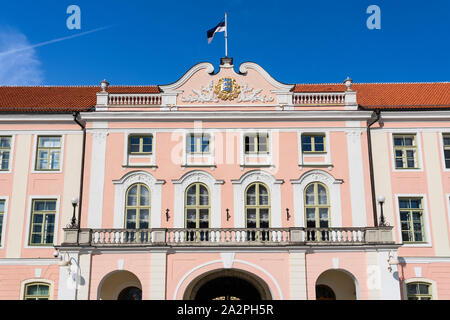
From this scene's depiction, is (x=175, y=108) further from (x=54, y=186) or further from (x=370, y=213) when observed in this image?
(x=370, y=213)

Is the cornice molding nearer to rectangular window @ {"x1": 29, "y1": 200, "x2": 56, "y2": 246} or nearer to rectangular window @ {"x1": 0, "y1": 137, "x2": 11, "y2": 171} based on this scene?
rectangular window @ {"x1": 0, "y1": 137, "x2": 11, "y2": 171}

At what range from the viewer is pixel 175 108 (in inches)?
904

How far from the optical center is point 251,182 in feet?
72.7

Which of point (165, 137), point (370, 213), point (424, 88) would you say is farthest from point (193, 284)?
point (424, 88)

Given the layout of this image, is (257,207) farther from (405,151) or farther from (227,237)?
(405,151)

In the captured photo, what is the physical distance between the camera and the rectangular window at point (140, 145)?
22.8m

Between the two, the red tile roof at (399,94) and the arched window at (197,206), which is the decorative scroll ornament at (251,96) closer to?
the arched window at (197,206)

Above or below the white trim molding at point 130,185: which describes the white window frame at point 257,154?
above

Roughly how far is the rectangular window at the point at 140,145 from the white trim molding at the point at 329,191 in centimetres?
624

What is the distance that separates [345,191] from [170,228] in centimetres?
728

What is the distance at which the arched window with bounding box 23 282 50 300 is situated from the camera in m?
21.4

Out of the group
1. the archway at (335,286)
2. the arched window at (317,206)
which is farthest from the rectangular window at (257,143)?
the archway at (335,286)

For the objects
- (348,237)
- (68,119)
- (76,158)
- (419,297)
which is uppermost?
(68,119)
